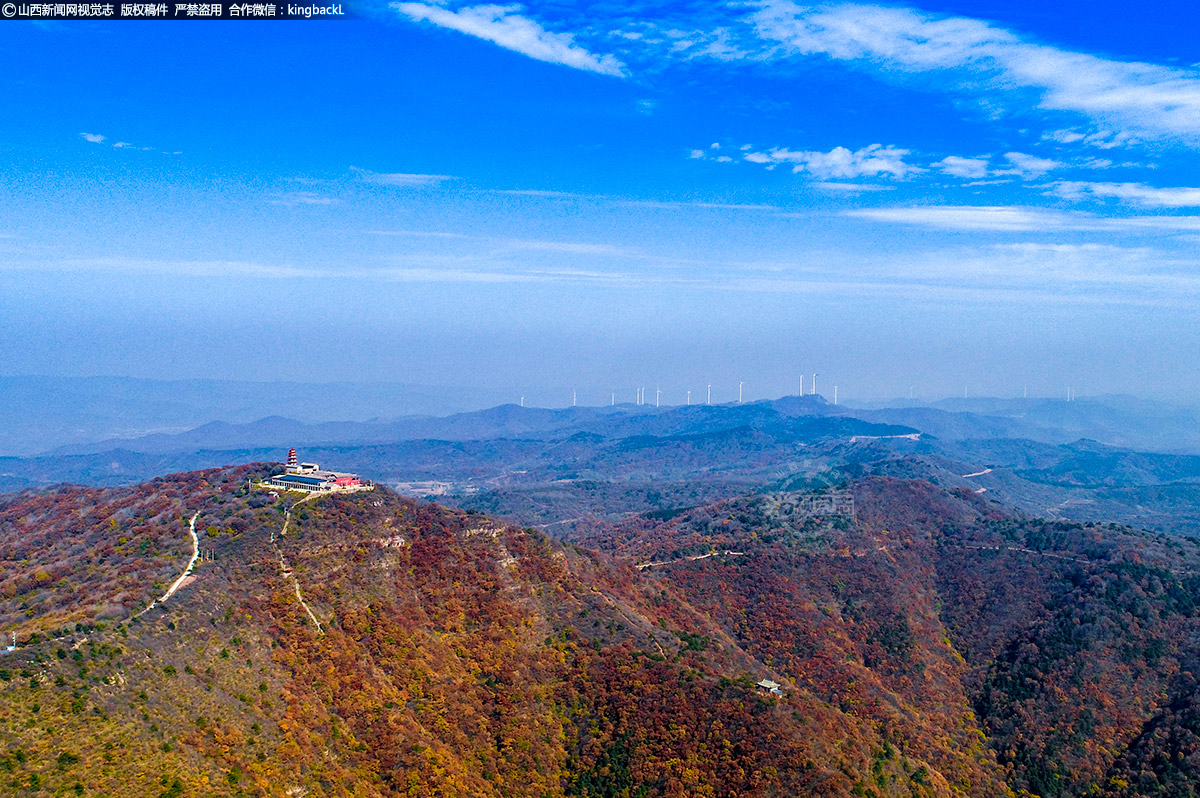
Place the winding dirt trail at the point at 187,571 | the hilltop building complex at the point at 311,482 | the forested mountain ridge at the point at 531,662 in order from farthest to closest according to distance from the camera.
→ the hilltop building complex at the point at 311,482 < the winding dirt trail at the point at 187,571 < the forested mountain ridge at the point at 531,662

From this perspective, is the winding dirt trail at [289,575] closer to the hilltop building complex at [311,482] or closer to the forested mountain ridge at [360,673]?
the forested mountain ridge at [360,673]

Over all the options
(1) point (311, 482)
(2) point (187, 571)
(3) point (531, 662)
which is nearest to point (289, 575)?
(2) point (187, 571)

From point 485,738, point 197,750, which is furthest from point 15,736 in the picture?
point 485,738

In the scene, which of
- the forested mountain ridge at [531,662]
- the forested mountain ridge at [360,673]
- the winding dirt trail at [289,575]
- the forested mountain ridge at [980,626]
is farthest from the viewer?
the forested mountain ridge at [980,626]

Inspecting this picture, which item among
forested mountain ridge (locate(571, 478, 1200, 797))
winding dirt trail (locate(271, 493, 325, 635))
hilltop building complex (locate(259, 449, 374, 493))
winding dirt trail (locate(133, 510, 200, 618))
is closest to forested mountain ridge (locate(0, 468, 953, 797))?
winding dirt trail (locate(271, 493, 325, 635))

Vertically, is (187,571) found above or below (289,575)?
above

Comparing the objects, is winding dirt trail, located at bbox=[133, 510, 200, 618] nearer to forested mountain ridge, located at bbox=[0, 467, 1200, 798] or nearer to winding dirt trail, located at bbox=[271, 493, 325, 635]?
forested mountain ridge, located at bbox=[0, 467, 1200, 798]

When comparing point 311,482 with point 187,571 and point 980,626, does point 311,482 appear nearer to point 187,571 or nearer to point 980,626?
point 187,571

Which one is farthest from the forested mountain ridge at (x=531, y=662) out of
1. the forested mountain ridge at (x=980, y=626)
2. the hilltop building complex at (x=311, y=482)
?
the hilltop building complex at (x=311, y=482)

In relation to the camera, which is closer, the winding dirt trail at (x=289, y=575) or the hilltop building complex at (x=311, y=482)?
the winding dirt trail at (x=289, y=575)
